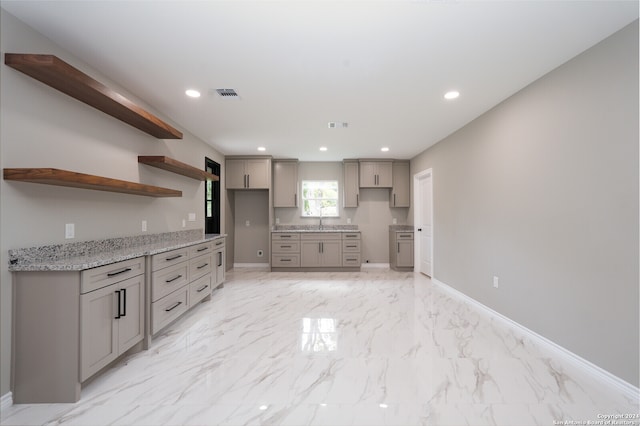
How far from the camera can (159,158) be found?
2.91m

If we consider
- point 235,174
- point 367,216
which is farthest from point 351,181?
→ point 235,174

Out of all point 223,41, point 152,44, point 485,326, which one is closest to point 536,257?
point 485,326

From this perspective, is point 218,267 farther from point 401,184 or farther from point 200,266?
point 401,184

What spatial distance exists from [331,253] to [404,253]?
5.03 ft

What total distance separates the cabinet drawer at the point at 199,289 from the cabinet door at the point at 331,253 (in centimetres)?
259

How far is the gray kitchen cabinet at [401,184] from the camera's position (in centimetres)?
616

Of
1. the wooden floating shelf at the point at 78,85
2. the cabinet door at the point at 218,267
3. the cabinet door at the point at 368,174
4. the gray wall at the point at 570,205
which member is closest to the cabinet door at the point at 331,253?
the cabinet door at the point at 368,174

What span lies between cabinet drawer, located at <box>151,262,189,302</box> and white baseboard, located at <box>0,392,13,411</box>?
934 mm

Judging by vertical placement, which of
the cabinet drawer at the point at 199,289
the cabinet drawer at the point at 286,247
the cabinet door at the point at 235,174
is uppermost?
the cabinet door at the point at 235,174

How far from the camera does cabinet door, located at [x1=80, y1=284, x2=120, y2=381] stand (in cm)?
177

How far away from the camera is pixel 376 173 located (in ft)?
20.0

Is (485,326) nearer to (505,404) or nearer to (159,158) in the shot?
(505,404)

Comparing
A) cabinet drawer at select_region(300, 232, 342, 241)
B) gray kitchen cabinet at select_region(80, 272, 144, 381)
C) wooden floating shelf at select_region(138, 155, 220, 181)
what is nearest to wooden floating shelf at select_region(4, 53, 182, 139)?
wooden floating shelf at select_region(138, 155, 220, 181)

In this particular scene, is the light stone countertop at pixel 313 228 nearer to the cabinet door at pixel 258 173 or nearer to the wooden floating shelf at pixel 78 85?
the cabinet door at pixel 258 173
